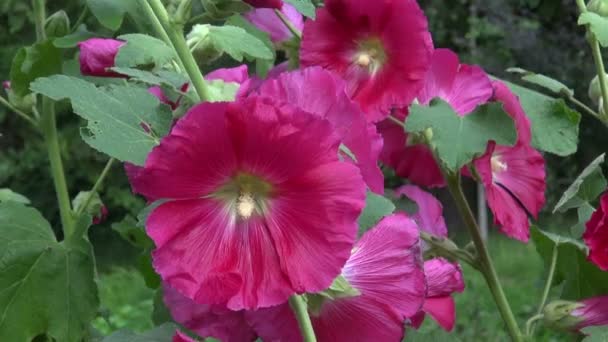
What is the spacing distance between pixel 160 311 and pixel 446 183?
239 mm

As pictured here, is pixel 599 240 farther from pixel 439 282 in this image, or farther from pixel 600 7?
pixel 600 7

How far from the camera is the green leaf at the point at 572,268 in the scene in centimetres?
78

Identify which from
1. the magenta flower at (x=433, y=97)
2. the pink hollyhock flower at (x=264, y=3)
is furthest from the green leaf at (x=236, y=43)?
the magenta flower at (x=433, y=97)

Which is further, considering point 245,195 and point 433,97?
point 433,97

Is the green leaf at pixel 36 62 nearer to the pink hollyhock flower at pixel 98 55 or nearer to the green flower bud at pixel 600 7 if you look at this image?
the pink hollyhock flower at pixel 98 55

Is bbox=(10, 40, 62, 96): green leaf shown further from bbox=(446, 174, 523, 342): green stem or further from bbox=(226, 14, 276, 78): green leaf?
bbox=(446, 174, 523, 342): green stem

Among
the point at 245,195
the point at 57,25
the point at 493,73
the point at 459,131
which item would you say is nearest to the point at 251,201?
the point at 245,195

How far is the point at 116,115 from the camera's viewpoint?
0.57 m

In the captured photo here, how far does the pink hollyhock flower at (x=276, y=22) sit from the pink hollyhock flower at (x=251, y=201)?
0.28 meters

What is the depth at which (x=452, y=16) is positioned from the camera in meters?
6.40

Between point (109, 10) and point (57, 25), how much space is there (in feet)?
0.60

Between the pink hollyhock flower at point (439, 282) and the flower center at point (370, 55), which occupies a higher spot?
the flower center at point (370, 55)

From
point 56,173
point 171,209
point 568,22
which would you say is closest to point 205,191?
point 171,209

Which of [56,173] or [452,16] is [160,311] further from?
[452,16]
